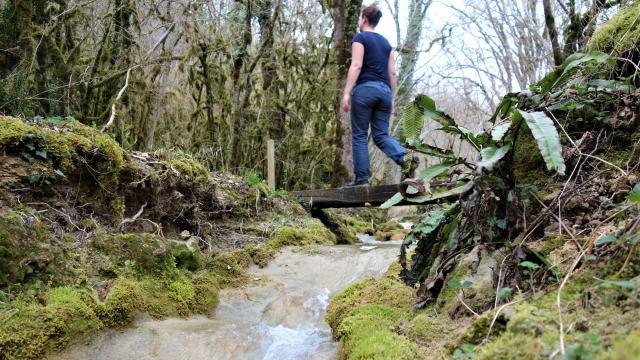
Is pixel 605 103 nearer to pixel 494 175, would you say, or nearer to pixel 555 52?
pixel 494 175

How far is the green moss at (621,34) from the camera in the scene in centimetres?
277

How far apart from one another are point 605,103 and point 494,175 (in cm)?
87

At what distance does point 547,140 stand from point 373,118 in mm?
3608

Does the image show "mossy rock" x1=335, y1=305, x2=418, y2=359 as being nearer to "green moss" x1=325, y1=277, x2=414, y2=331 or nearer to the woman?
"green moss" x1=325, y1=277, x2=414, y2=331

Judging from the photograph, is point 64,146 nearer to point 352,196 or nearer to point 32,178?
point 32,178

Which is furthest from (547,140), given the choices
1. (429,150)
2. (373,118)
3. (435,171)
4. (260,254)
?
(373,118)

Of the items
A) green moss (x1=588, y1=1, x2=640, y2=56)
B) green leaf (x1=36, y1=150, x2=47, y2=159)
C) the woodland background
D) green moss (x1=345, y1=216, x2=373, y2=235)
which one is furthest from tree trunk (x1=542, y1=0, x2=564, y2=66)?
green leaf (x1=36, y1=150, x2=47, y2=159)

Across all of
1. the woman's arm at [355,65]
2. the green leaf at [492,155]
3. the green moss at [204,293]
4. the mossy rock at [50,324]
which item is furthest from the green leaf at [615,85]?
the mossy rock at [50,324]

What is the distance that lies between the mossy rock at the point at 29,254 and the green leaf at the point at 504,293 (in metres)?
2.57

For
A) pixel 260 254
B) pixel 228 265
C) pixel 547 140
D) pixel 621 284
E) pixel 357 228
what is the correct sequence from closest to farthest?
pixel 621 284
pixel 547 140
pixel 228 265
pixel 260 254
pixel 357 228

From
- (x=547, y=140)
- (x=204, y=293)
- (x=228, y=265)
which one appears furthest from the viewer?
(x=228, y=265)

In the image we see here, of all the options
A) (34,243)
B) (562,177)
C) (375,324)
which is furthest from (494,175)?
(34,243)

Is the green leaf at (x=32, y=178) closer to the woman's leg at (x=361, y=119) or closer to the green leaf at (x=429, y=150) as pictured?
the green leaf at (x=429, y=150)

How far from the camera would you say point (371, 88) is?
17.9ft
